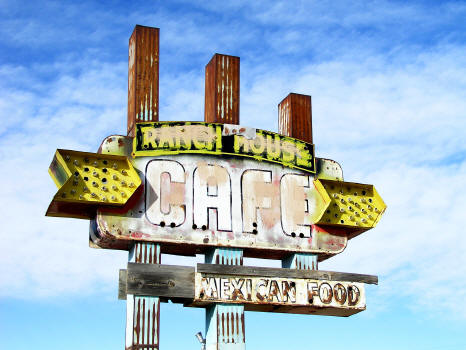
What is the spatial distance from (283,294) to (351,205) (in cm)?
311

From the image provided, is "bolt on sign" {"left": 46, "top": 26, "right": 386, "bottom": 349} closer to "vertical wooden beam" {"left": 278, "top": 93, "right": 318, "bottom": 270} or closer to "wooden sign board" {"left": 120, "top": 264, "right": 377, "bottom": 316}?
"wooden sign board" {"left": 120, "top": 264, "right": 377, "bottom": 316}

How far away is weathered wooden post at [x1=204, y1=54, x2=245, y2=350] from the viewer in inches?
680

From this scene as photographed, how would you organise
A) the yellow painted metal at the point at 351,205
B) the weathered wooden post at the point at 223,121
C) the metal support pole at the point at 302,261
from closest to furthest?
the weathered wooden post at the point at 223,121, the metal support pole at the point at 302,261, the yellow painted metal at the point at 351,205

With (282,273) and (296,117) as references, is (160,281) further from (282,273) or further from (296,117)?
(296,117)

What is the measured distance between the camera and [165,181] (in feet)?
58.9

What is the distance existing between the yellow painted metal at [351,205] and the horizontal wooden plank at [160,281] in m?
3.67

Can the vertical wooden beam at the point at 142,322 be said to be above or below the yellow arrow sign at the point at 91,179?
below

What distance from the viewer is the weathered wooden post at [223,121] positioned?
56.6ft

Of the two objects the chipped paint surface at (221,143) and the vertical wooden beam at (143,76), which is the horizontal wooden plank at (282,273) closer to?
the chipped paint surface at (221,143)

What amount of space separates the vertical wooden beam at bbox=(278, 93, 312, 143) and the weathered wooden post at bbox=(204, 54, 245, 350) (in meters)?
→ 1.66

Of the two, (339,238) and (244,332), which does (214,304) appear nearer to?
(244,332)

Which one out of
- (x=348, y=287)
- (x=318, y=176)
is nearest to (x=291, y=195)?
(x=318, y=176)

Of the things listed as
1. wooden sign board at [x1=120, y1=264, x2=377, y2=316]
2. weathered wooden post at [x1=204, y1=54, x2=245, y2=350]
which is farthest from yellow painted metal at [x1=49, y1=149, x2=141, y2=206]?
weathered wooden post at [x1=204, y1=54, x2=245, y2=350]

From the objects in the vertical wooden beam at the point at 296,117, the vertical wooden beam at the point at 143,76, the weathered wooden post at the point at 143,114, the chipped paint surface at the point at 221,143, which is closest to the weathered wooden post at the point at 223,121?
the chipped paint surface at the point at 221,143
